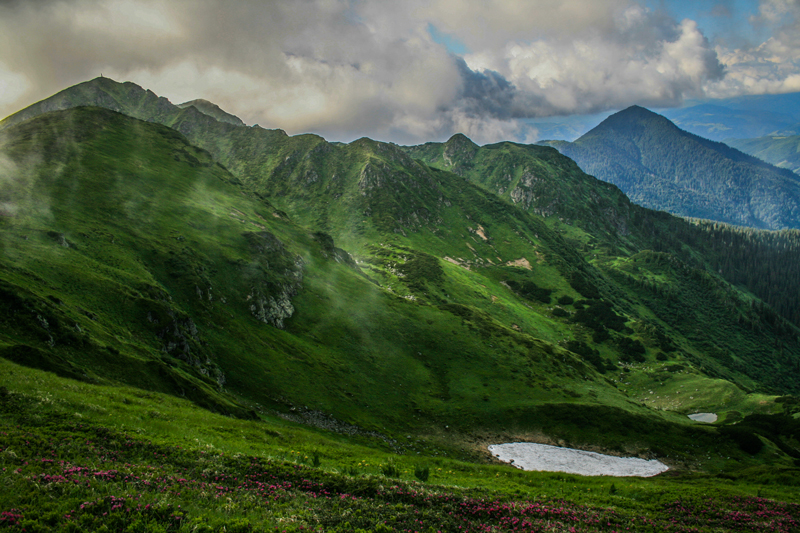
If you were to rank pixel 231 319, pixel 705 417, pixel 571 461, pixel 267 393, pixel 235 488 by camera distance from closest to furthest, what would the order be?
1. pixel 235 488
2. pixel 267 393
3. pixel 571 461
4. pixel 231 319
5. pixel 705 417

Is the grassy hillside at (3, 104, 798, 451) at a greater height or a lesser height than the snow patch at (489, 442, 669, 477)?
greater

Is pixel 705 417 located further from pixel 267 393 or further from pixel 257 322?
pixel 257 322

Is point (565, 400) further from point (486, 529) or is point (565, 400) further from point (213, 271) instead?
point (213, 271)

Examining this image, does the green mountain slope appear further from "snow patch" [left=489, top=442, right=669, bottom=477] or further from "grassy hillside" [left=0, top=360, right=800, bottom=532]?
"grassy hillside" [left=0, top=360, right=800, bottom=532]

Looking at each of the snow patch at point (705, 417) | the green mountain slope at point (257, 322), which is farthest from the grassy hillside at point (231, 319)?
the snow patch at point (705, 417)

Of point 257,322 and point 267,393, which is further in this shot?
point 257,322

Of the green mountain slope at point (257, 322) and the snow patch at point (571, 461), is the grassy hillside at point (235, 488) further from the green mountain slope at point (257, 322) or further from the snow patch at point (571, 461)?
the snow patch at point (571, 461)

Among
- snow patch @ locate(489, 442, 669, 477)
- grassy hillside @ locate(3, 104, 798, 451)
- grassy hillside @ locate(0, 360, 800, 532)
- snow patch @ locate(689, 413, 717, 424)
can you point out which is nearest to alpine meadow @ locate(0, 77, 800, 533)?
grassy hillside @ locate(0, 360, 800, 532)

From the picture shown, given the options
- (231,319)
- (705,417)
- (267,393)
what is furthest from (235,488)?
(705,417)

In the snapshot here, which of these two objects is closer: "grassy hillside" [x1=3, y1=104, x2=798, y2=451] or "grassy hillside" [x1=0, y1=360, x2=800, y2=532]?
"grassy hillside" [x1=0, y1=360, x2=800, y2=532]

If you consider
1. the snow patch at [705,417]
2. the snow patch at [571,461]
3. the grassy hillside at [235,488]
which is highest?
the grassy hillside at [235,488]

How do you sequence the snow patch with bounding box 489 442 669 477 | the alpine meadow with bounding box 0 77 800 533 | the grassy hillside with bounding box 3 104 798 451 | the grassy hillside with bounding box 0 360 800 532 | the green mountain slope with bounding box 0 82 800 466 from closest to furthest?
the grassy hillside with bounding box 0 360 800 532 → the alpine meadow with bounding box 0 77 800 533 → the grassy hillside with bounding box 3 104 798 451 → the green mountain slope with bounding box 0 82 800 466 → the snow patch with bounding box 489 442 669 477

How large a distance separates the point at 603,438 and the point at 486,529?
7173 centimetres

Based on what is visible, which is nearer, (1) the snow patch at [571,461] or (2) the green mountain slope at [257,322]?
(2) the green mountain slope at [257,322]
